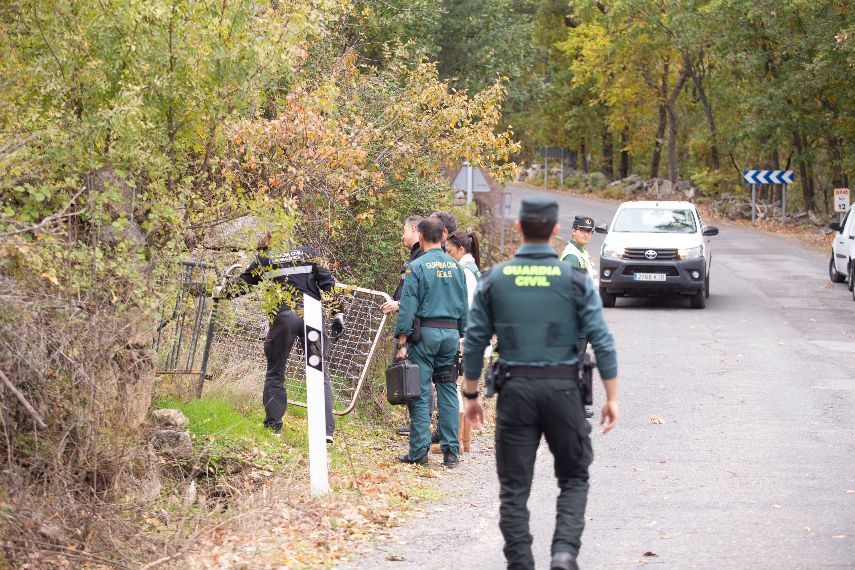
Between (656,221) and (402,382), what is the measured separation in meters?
13.9

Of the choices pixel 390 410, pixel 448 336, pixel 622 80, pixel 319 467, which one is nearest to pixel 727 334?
pixel 390 410

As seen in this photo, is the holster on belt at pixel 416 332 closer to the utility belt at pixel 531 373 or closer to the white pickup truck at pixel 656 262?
the utility belt at pixel 531 373

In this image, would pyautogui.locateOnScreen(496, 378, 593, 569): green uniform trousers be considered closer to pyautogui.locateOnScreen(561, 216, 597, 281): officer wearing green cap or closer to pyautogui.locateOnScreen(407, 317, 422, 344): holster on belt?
pyautogui.locateOnScreen(407, 317, 422, 344): holster on belt

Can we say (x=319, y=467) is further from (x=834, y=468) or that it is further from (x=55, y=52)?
(x=834, y=468)

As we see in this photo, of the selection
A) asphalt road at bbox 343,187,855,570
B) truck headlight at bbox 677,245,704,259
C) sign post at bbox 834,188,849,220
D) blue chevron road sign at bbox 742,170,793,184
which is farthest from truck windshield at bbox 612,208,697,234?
blue chevron road sign at bbox 742,170,793,184

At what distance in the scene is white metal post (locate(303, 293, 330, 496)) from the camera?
27.1 ft

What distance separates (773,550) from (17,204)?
512 centimetres

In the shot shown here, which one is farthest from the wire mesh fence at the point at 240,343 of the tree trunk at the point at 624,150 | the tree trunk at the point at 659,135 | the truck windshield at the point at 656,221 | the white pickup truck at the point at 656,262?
the tree trunk at the point at 624,150

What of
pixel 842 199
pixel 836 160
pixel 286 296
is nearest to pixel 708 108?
pixel 836 160

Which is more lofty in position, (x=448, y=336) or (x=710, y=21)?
(x=710, y=21)

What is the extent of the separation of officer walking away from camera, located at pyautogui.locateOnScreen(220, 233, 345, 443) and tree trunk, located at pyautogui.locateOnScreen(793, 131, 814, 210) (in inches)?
1419

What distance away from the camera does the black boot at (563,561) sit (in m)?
5.87

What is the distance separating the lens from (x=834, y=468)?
943cm

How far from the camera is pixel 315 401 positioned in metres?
8.42
